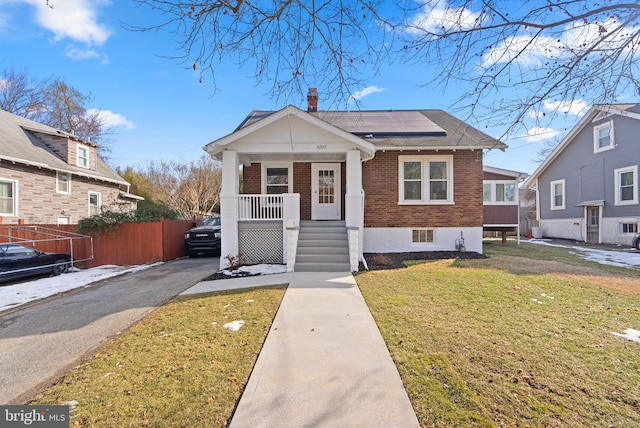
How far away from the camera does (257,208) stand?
9844 mm

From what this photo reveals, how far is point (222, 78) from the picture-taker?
15.1 ft

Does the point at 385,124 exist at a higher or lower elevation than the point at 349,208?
higher

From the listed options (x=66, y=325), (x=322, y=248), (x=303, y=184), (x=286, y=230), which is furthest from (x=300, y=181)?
(x=66, y=325)

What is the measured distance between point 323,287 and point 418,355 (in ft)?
11.3

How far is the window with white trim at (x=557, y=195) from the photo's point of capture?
20.0m

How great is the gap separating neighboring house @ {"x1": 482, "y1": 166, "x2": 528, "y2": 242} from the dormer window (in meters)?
21.9

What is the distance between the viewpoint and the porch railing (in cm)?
965

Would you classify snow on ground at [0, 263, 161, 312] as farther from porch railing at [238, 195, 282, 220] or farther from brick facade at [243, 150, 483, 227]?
brick facade at [243, 150, 483, 227]

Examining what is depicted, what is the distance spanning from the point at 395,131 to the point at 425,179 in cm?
226

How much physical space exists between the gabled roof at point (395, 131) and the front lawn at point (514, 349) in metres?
4.99

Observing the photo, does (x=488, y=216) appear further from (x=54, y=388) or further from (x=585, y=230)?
(x=54, y=388)

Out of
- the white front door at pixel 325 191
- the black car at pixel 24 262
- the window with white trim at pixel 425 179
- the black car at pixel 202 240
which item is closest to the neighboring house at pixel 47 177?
the black car at pixel 202 240

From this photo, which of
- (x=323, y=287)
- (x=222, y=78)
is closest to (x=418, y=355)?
(x=323, y=287)

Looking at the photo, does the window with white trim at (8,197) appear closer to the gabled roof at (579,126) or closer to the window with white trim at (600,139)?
the gabled roof at (579,126)
